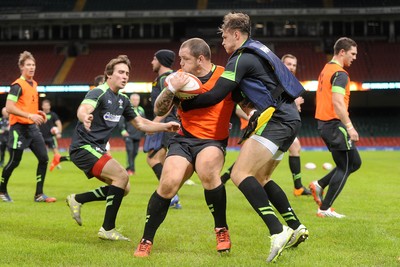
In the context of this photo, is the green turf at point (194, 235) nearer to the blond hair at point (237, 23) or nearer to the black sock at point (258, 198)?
the black sock at point (258, 198)

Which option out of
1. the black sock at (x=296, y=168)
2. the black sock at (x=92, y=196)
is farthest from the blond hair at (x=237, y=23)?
the black sock at (x=296, y=168)

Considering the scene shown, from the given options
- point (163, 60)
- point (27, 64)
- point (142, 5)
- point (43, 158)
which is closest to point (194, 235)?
point (163, 60)

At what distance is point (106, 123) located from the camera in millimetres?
7371

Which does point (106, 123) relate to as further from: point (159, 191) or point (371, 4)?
point (371, 4)

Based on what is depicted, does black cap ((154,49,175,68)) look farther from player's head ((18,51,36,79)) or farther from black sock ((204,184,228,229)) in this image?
black sock ((204,184,228,229))

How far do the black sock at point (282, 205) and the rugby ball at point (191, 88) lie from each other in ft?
4.70

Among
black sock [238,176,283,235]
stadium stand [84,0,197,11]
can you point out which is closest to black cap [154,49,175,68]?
black sock [238,176,283,235]

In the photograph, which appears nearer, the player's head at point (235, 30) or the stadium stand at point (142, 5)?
the player's head at point (235, 30)

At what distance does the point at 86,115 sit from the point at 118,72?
Result: 0.97m

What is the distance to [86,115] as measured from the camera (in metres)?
6.46

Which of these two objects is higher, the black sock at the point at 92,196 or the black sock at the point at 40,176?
the black sock at the point at 92,196

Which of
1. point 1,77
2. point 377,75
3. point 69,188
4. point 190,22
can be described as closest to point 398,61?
point 377,75

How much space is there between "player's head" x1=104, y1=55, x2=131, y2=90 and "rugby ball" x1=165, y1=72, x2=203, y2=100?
161 cm

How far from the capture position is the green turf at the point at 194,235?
5746mm
